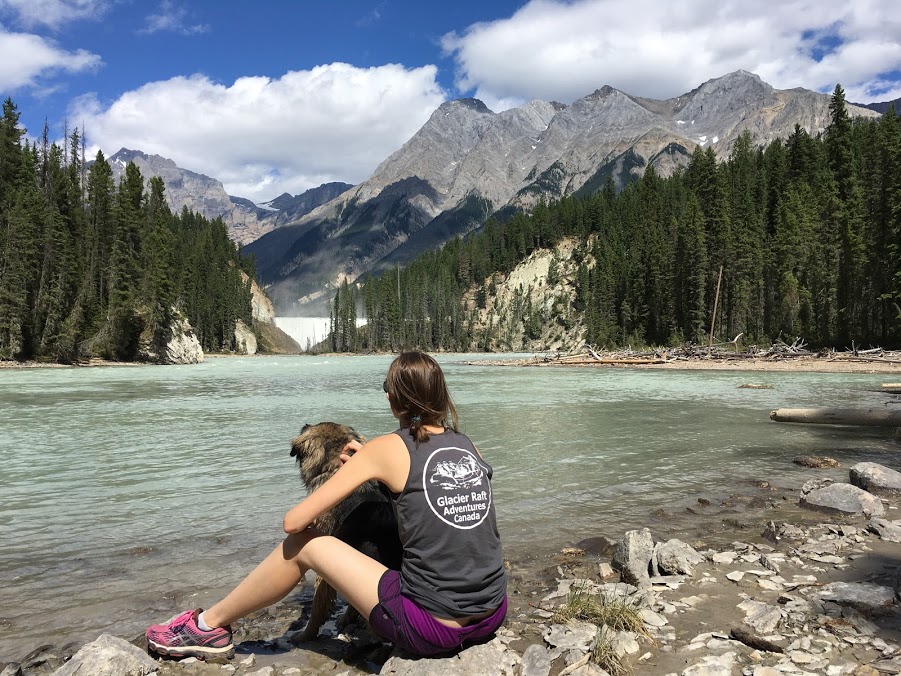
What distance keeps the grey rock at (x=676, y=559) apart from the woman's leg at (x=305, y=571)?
298 centimetres

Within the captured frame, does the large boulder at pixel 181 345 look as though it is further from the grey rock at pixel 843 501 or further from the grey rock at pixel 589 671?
the grey rock at pixel 589 671

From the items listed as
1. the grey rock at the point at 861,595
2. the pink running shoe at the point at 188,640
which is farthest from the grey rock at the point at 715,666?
the pink running shoe at the point at 188,640

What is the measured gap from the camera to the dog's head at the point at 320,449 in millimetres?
4359

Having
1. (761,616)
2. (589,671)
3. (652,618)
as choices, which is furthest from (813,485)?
(589,671)

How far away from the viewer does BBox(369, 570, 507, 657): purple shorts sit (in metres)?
3.12

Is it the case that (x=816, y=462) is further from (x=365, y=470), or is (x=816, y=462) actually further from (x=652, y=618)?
(x=365, y=470)

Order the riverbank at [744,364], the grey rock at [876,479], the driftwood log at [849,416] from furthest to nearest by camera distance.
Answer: the riverbank at [744,364] → the driftwood log at [849,416] → the grey rock at [876,479]

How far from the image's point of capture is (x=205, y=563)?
617 cm

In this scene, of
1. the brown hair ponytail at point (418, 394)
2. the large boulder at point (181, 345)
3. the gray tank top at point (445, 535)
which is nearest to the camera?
the gray tank top at point (445, 535)

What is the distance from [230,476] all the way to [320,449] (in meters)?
7.05

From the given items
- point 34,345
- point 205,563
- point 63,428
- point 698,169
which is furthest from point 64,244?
point 698,169

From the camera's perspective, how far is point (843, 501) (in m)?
7.41

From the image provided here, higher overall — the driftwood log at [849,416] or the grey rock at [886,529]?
the grey rock at [886,529]

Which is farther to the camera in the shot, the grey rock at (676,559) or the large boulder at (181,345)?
the large boulder at (181,345)
